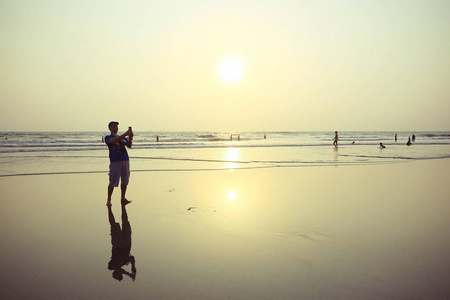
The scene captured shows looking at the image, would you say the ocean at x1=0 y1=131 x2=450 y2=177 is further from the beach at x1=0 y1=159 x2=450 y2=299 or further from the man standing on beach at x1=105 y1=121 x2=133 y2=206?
the man standing on beach at x1=105 y1=121 x2=133 y2=206

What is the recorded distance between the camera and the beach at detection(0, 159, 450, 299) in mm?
3650

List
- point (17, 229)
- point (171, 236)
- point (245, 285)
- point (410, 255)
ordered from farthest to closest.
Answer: point (17, 229)
point (171, 236)
point (410, 255)
point (245, 285)

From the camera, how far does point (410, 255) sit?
4551mm

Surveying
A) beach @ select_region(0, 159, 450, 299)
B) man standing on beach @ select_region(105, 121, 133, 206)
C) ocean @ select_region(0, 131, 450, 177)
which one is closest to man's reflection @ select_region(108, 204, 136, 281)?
beach @ select_region(0, 159, 450, 299)

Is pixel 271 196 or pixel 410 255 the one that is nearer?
pixel 410 255

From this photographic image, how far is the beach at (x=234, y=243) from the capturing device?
3650 millimetres

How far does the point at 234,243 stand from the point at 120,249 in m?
1.71

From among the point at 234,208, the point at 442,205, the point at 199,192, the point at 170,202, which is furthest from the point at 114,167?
the point at 442,205

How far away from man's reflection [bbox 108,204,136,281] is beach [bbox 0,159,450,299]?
8 centimetres

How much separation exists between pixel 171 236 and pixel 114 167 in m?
3.44

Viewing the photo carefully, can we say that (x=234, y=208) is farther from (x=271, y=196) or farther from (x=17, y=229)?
(x=17, y=229)

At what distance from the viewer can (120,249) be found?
4852 millimetres

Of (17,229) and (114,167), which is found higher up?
(114,167)

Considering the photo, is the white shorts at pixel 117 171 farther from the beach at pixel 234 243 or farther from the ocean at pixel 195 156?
the ocean at pixel 195 156
